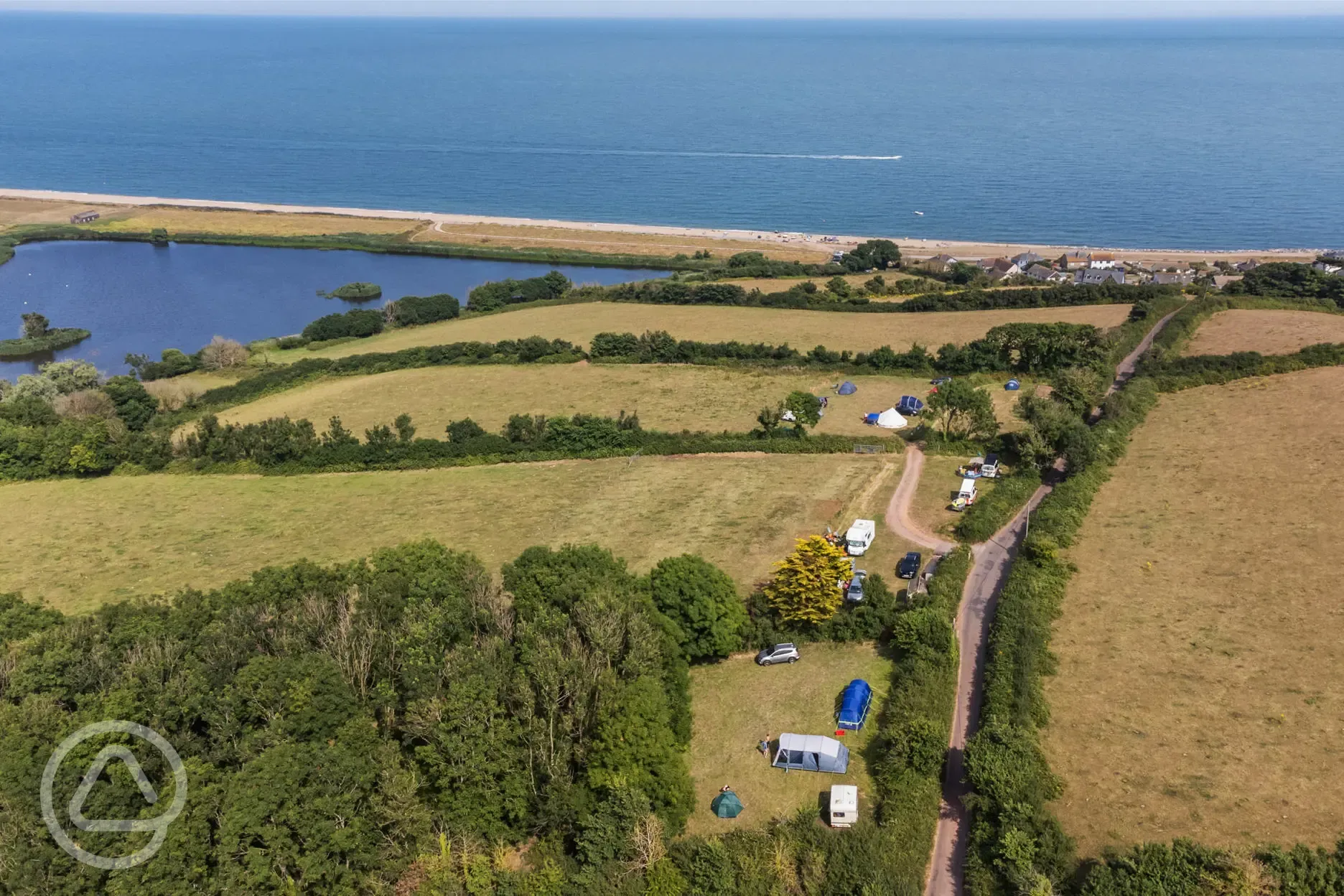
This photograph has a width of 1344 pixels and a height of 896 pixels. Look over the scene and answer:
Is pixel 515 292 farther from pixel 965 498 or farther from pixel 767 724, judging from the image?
pixel 767 724

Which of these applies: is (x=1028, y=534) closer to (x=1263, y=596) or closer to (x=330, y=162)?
(x=1263, y=596)

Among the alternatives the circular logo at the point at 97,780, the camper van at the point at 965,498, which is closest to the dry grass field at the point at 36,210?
the circular logo at the point at 97,780

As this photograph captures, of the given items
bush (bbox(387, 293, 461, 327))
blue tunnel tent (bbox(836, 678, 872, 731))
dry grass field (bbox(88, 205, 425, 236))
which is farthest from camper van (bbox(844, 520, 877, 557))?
dry grass field (bbox(88, 205, 425, 236))

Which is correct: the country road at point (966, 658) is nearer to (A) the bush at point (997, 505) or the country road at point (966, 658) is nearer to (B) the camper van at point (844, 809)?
(A) the bush at point (997, 505)

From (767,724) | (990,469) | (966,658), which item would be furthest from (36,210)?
(966,658)

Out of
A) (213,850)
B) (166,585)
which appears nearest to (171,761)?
(213,850)

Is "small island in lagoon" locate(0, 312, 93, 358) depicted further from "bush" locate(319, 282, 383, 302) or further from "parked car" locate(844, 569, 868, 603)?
"parked car" locate(844, 569, 868, 603)
